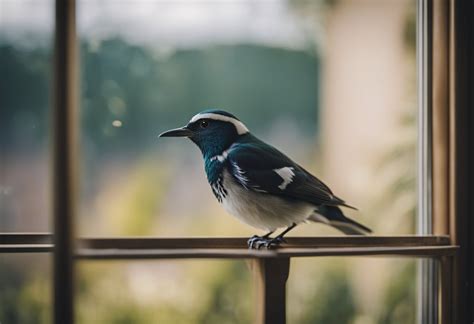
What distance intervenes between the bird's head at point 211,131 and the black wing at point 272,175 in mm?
49

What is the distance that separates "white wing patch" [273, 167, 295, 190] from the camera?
60.4 inches

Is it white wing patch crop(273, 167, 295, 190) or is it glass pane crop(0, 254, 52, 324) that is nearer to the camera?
white wing patch crop(273, 167, 295, 190)

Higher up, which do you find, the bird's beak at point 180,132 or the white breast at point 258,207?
the bird's beak at point 180,132

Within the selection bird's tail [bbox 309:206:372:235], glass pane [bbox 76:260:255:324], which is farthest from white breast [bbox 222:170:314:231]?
glass pane [bbox 76:260:255:324]

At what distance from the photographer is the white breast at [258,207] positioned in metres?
1.52

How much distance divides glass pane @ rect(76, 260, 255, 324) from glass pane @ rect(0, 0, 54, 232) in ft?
0.97

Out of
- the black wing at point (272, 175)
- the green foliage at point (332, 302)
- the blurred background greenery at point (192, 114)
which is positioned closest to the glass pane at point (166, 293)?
the blurred background greenery at point (192, 114)

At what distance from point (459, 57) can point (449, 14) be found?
0.46 ft

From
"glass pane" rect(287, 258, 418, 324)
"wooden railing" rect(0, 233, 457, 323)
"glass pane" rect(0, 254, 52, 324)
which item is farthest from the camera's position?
"glass pane" rect(287, 258, 418, 324)

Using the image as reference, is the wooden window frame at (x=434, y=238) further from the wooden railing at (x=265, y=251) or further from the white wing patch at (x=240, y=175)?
the white wing patch at (x=240, y=175)

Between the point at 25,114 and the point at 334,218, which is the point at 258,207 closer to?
the point at 334,218

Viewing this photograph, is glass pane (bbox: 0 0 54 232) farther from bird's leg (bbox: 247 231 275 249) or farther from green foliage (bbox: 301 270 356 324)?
green foliage (bbox: 301 270 356 324)

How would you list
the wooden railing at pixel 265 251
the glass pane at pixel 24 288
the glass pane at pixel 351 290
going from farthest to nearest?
1. the glass pane at pixel 351 290
2. the glass pane at pixel 24 288
3. the wooden railing at pixel 265 251

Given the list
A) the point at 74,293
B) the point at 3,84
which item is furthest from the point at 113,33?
the point at 74,293
